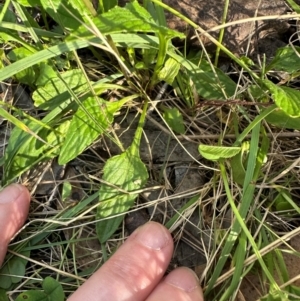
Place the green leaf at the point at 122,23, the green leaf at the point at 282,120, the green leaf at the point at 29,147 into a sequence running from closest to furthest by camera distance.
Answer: the green leaf at the point at 122,23 < the green leaf at the point at 282,120 < the green leaf at the point at 29,147

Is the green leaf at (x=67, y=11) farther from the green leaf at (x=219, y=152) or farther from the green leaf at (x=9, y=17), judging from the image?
the green leaf at (x=219, y=152)

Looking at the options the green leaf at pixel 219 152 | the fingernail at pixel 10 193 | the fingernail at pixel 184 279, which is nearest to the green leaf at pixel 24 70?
the fingernail at pixel 10 193

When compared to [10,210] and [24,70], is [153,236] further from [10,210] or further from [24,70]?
[24,70]

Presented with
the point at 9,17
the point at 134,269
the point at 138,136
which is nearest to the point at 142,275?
Answer: the point at 134,269

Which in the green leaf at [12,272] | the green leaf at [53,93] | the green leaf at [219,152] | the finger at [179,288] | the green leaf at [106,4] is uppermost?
the green leaf at [106,4]

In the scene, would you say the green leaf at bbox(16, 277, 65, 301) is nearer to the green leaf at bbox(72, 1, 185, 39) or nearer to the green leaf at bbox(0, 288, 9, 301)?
the green leaf at bbox(0, 288, 9, 301)

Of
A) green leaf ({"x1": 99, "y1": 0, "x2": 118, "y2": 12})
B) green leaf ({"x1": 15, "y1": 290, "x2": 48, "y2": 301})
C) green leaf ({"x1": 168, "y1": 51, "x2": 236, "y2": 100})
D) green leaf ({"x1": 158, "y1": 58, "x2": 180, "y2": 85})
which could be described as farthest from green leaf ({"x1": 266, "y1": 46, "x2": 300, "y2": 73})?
green leaf ({"x1": 15, "y1": 290, "x2": 48, "y2": 301})

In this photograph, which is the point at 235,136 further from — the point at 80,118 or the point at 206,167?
the point at 80,118

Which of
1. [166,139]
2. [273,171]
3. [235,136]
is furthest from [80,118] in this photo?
[273,171]
